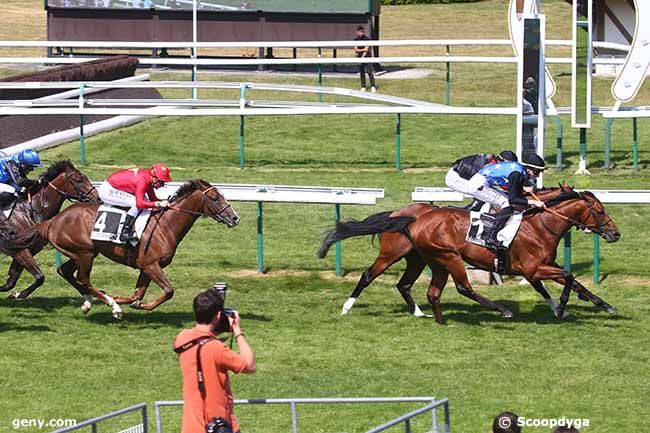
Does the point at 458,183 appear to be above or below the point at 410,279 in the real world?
above

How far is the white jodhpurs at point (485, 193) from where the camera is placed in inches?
438

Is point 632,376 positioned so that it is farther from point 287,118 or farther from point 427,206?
point 287,118

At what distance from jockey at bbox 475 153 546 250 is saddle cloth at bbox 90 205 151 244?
2.85 meters

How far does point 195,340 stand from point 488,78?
18.5 meters

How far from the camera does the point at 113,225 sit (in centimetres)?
1115

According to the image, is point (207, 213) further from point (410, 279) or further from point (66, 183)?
point (410, 279)

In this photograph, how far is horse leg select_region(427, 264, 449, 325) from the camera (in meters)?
11.1

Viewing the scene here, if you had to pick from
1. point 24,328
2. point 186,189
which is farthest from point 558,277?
point 24,328

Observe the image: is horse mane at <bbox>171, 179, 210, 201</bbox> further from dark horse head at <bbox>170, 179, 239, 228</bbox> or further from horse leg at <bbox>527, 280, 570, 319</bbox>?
horse leg at <bbox>527, 280, 570, 319</bbox>

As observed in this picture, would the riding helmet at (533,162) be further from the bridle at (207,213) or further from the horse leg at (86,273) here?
the horse leg at (86,273)

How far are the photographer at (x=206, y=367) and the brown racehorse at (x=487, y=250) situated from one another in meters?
5.09

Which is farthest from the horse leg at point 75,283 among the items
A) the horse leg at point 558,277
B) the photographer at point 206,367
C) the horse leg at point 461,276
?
the photographer at point 206,367

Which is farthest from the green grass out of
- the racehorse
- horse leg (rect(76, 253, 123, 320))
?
the racehorse

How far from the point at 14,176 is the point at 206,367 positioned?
21.9 ft
